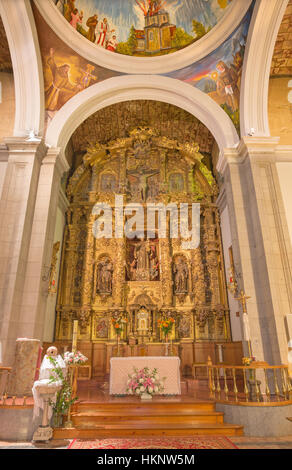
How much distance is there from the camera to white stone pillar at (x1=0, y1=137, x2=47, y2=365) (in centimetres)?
711

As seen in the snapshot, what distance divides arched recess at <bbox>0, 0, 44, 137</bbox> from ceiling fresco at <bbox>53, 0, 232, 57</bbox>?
63.2 inches

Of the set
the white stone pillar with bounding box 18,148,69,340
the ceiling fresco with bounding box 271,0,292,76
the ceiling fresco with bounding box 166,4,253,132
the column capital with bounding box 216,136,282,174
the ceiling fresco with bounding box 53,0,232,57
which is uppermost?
the ceiling fresco with bounding box 53,0,232,57

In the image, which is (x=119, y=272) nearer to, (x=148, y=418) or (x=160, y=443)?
(x=148, y=418)

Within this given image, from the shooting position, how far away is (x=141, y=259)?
39.5 feet

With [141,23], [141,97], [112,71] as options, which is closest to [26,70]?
[112,71]

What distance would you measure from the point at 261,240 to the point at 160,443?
17.0 feet

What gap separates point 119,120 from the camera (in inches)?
523

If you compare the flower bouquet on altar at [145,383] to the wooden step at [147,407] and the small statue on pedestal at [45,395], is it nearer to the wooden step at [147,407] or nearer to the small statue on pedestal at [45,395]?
the wooden step at [147,407]

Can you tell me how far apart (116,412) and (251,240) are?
17.5 ft

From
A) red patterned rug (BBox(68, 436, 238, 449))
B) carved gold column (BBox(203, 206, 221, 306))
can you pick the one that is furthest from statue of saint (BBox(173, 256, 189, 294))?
red patterned rug (BBox(68, 436, 238, 449))

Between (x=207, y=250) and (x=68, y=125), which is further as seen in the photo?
(x=207, y=250)

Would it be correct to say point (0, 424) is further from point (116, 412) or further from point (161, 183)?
point (161, 183)

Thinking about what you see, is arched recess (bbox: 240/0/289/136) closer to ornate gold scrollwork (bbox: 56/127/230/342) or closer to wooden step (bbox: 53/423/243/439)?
ornate gold scrollwork (bbox: 56/127/230/342)

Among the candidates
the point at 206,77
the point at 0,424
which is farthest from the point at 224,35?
the point at 0,424
